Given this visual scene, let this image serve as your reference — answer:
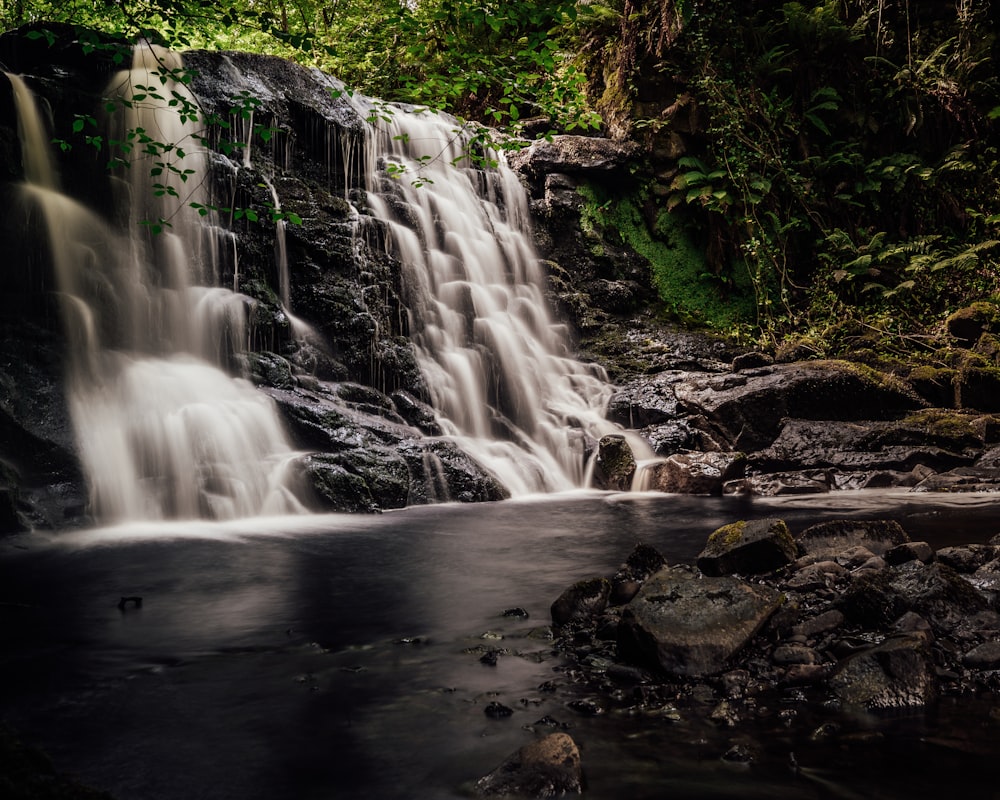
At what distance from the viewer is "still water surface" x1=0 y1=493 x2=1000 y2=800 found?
248cm

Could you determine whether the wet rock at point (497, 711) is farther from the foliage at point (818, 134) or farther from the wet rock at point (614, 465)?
the foliage at point (818, 134)

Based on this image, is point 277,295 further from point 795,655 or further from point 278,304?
point 795,655

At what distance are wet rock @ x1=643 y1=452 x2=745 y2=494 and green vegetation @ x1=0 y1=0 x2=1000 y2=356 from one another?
550cm

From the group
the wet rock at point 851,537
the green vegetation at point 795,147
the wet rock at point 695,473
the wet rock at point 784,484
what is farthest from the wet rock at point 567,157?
the wet rock at point 851,537

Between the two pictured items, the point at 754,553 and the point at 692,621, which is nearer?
the point at 692,621

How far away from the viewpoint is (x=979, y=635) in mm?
3328

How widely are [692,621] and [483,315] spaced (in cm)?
1074

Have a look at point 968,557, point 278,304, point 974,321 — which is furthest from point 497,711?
point 974,321

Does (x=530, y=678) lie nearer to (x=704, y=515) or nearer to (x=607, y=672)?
(x=607, y=672)

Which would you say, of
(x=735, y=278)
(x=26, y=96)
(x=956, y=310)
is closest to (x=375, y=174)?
(x=26, y=96)

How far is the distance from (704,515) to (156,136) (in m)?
9.86

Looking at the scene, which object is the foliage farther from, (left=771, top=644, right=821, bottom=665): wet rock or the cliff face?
(left=771, top=644, right=821, bottom=665): wet rock

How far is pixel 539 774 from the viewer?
2.36 metres

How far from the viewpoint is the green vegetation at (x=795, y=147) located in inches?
577
